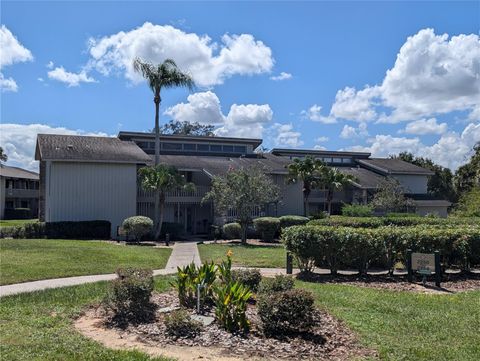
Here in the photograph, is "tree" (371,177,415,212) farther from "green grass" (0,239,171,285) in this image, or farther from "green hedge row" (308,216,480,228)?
"green grass" (0,239,171,285)

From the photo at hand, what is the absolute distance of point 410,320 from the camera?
26.2 feet

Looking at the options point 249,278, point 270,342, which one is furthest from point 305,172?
point 270,342

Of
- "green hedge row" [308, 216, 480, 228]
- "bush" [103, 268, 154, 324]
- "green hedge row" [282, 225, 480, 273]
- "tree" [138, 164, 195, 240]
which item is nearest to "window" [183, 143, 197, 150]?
"tree" [138, 164, 195, 240]

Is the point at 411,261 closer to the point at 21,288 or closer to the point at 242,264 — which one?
the point at 242,264

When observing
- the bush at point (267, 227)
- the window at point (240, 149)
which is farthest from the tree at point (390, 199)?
the window at point (240, 149)

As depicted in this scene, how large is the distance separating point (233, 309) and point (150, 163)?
81.7ft

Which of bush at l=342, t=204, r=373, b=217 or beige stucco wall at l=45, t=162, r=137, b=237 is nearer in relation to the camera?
beige stucco wall at l=45, t=162, r=137, b=237

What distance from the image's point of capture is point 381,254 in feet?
41.7

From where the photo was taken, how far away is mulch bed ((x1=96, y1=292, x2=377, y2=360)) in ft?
20.2

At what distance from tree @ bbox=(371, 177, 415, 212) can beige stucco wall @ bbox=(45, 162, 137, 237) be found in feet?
58.9

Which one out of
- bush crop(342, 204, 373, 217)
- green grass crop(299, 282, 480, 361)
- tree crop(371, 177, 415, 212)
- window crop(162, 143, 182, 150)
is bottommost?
green grass crop(299, 282, 480, 361)

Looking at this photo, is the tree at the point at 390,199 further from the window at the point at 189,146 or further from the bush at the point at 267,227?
the window at the point at 189,146

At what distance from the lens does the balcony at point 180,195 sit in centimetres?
3120

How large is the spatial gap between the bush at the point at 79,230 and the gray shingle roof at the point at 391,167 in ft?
86.6
